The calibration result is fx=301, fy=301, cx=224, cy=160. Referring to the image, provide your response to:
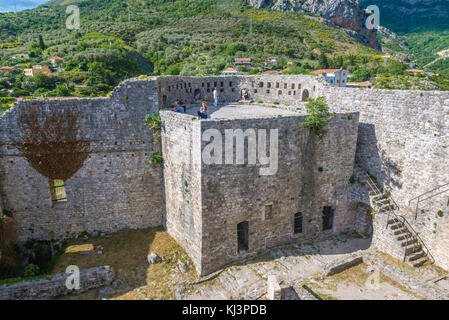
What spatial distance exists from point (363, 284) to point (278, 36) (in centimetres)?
7847

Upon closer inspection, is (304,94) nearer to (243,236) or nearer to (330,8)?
(243,236)

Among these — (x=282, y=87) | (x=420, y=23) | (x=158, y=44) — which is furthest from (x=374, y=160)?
(x=420, y=23)

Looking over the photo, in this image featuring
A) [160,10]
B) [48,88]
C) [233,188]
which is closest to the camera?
[233,188]

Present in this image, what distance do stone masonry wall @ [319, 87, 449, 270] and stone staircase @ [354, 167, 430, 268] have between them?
0.26 metres

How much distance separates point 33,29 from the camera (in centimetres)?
7788

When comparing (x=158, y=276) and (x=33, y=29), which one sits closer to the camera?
(x=158, y=276)

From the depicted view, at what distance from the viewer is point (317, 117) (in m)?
12.6

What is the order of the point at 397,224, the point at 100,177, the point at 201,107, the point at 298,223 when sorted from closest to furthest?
the point at 397,224
the point at 298,223
the point at 100,177
the point at 201,107

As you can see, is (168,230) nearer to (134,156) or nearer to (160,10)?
(134,156)

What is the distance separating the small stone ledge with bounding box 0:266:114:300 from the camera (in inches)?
415

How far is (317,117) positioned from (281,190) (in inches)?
134

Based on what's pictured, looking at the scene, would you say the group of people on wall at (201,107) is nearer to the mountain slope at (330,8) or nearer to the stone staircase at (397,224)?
the stone staircase at (397,224)

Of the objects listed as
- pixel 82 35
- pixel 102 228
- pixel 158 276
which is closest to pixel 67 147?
pixel 102 228

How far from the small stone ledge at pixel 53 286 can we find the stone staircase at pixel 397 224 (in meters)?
11.7
